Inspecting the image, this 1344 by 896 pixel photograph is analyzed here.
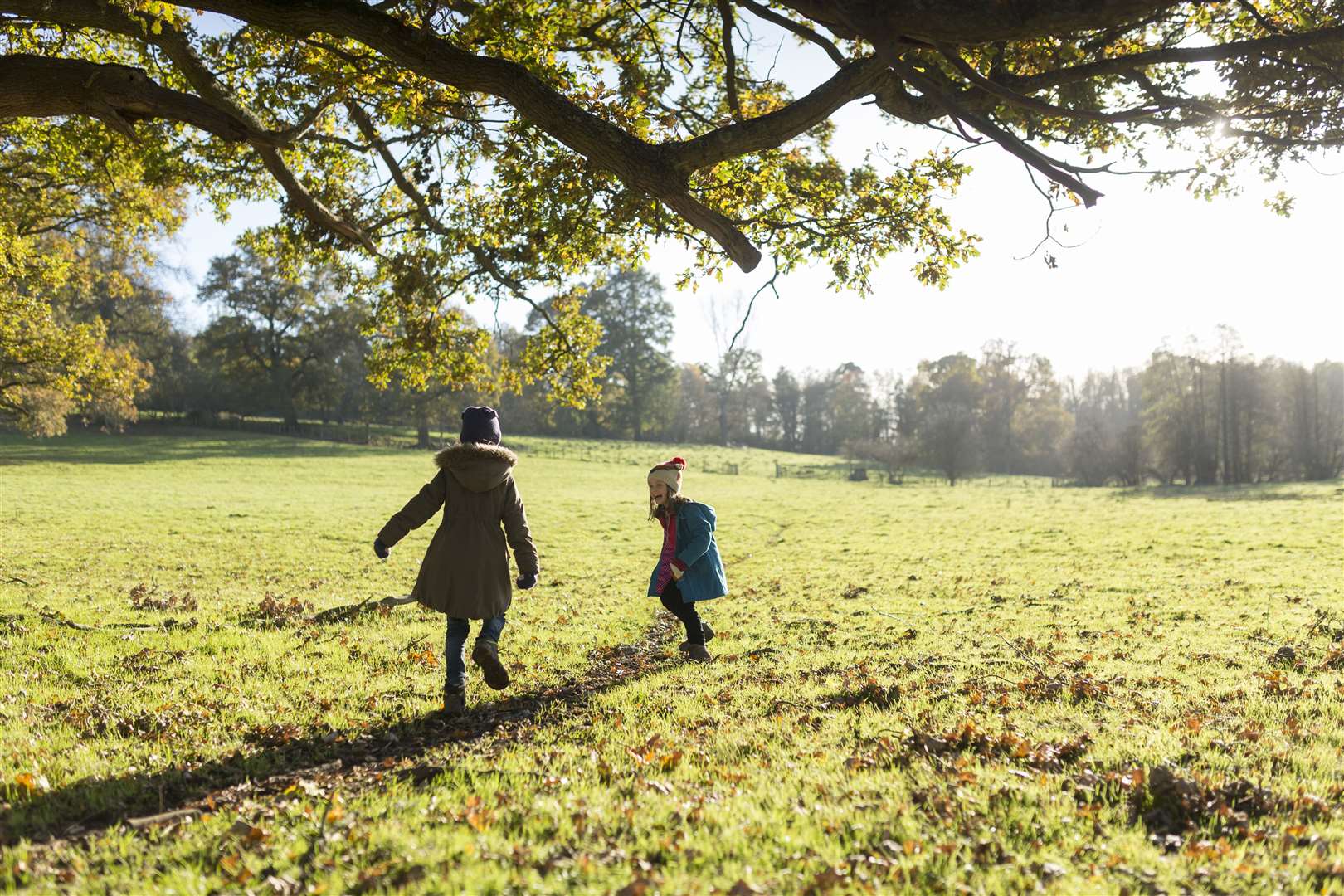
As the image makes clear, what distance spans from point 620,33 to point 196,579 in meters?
11.8

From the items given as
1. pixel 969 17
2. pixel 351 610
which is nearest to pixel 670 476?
pixel 969 17

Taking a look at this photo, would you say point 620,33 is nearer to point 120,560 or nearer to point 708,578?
point 708,578

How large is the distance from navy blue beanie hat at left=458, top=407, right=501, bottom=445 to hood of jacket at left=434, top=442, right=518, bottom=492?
0.17 meters

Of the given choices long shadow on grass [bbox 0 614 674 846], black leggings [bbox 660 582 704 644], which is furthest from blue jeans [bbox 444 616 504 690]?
black leggings [bbox 660 582 704 644]

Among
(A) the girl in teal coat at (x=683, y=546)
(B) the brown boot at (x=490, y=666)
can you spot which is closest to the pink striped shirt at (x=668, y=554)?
(A) the girl in teal coat at (x=683, y=546)

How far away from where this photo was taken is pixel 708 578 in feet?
25.3

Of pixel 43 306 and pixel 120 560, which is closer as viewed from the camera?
pixel 120 560

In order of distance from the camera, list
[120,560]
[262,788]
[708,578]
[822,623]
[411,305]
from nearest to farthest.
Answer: [262,788] → [708,578] → [822,623] → [411,305] → [120,560]

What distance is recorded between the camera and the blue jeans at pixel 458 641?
242 inches

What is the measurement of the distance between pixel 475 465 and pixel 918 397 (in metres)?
80.6

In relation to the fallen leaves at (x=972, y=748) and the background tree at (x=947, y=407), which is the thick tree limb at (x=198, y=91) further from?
the background tree at (x=947, y=407)

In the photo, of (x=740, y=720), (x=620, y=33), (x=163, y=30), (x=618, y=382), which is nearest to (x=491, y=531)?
(x=740, y=720)

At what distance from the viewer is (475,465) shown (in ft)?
19.6

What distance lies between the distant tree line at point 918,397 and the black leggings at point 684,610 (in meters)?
39.5
